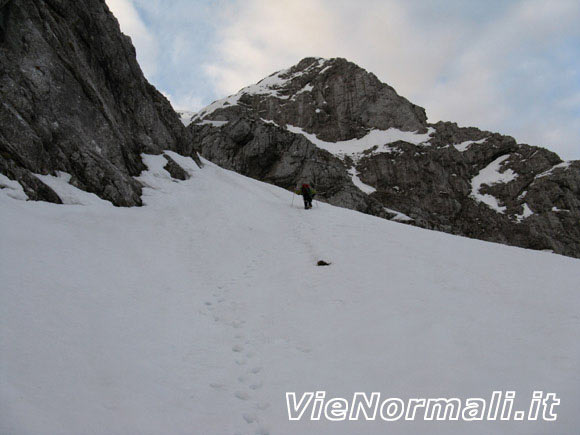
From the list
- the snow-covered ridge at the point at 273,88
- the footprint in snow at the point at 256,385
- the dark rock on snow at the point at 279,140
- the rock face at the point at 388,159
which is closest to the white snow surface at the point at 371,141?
the rock face at the point at 388,159

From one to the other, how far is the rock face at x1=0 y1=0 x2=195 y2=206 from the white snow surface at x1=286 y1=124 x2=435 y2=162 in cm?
7687

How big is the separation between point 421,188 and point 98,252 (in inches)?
3459

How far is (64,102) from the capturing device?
54.5ft

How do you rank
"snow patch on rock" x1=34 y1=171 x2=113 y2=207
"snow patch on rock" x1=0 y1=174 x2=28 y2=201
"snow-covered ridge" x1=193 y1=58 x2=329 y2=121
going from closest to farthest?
1. "snow patch on rock" x1=0 y1=174 x2=28 y2=201
2. "snow patch on rock" x1=34 y1=171 x2=113 y2=207
3. "snow-covered ridge" x1=193 y1=58 x2=329 y2=121

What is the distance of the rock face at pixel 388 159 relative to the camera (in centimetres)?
6819

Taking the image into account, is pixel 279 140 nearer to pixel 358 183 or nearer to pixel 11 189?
pixel 358 183

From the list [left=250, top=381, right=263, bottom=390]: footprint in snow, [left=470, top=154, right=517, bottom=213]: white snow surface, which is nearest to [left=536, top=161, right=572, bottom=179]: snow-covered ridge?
[left=470, top=154, right=517, bottom=213]: white snow surface

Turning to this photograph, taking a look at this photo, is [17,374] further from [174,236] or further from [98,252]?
[174,236]

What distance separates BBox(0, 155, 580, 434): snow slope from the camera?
476 centimetres

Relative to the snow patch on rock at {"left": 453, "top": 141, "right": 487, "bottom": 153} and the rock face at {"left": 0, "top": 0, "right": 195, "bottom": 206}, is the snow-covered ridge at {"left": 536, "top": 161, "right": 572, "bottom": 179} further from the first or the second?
the rock face at {"left": 0, "top": 0, "right": 195, "bottom": 206}

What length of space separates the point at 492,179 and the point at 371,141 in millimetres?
37261

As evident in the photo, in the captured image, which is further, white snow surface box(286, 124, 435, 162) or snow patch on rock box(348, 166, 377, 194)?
white snow surface box(286, 124, 435, 162)

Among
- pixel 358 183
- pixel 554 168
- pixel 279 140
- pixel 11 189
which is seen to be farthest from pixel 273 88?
pixel 11 189

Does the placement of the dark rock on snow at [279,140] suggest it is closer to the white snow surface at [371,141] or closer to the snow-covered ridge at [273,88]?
the white snow surface at [371,141]
